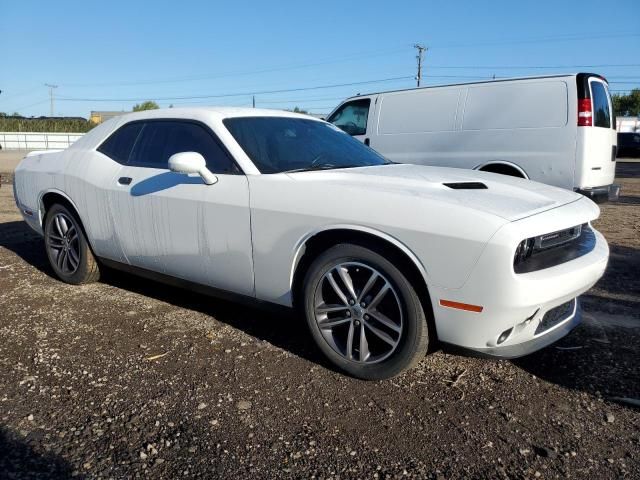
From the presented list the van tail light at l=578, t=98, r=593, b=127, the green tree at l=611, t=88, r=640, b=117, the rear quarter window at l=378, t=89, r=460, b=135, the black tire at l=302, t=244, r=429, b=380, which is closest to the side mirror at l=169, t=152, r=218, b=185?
the black tire at l=302, t=244, r=429, b=380

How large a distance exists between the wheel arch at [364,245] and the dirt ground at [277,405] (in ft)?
1.51

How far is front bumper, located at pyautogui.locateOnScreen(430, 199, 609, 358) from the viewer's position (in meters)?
2.43

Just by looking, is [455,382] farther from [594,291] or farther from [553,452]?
[594,291]

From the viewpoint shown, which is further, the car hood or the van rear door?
the van rear door

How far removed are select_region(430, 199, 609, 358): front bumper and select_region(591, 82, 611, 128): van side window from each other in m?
4.54

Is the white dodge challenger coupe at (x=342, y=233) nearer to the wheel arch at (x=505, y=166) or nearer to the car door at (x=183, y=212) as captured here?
the car door at (x=183, y=212)

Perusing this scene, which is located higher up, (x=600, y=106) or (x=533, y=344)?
(x=600, y=106)

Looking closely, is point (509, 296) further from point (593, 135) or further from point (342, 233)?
point (593, 135)

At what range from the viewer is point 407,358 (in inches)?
109

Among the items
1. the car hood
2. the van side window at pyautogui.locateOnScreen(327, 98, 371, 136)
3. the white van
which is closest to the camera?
the car hood

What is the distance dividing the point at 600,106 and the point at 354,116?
12.0ft

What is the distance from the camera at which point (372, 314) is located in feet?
9.37

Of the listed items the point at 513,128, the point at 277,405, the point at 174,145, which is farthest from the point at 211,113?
the point at 513,128

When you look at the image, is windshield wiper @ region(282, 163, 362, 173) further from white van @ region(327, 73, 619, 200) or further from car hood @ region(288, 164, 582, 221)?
white van @ region(327, 73, 619, 200)
